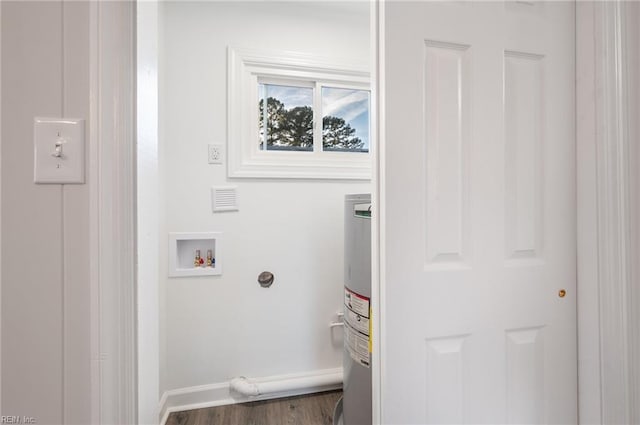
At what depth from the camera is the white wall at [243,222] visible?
1.62m

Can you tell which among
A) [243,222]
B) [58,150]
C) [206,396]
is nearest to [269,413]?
[206,396]

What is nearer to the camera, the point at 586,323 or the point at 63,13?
the point at 63,13

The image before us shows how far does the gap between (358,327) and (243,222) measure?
2.97 ft

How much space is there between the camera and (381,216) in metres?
0.74

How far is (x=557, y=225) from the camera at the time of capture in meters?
0.83

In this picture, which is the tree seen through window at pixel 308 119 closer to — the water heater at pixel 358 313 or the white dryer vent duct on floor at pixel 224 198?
the white dryer vent duct on floor at pixel 224 198

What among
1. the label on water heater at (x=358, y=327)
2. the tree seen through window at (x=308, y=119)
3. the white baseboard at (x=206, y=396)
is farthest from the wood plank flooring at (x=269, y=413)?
the tree seen through window at (x=308, y=119)

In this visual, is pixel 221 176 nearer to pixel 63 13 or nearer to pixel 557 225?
pixel 63 13

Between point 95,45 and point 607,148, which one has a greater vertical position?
point 95,45

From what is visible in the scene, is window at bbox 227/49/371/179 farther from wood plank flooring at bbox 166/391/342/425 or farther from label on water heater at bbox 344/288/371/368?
wood plank flooring at bbox 166/391/342/425

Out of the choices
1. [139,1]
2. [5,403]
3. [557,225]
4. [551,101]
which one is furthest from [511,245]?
[5,403]

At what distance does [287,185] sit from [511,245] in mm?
1251

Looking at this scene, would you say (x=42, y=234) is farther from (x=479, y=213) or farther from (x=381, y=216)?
(x=479, y=213)

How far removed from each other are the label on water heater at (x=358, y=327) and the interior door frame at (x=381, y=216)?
Result: 42cm
